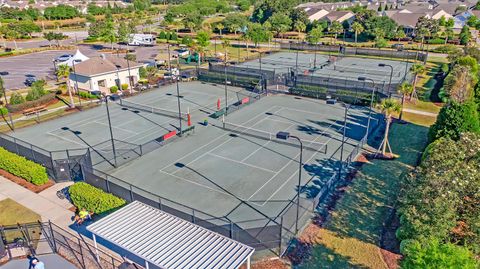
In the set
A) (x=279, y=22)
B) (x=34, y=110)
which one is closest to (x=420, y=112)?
(x=34, y=110)

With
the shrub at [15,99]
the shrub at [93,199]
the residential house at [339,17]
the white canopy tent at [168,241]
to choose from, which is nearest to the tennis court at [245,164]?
the shrub at [93,199]

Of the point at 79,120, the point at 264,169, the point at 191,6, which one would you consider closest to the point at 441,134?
the point at 264,169

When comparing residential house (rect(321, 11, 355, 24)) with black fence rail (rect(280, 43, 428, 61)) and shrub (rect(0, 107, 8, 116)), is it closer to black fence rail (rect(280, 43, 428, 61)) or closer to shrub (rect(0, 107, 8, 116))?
black fence rail (rect(280, 43, 428, 61))

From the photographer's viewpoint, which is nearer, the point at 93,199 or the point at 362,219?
the point at 362,219

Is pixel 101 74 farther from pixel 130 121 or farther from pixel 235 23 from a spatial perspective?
pixel 235 23

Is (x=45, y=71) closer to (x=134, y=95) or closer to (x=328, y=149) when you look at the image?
(x=134, y=95)

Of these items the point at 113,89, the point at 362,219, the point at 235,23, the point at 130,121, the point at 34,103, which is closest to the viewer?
the point at 362,219

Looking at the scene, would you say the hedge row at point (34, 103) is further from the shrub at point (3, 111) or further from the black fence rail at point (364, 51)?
the black fence rail at point (364, 51)
